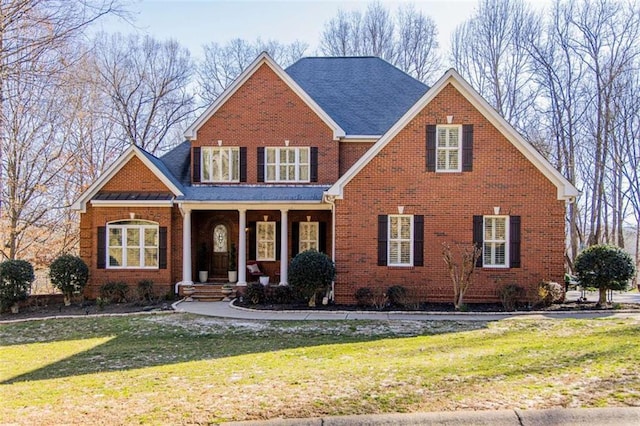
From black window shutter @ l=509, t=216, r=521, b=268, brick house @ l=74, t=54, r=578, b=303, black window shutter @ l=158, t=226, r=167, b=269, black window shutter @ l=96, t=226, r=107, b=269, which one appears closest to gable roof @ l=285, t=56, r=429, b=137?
brick house @ l=74, t=54, r=578, b=303

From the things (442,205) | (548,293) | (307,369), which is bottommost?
(307,369)

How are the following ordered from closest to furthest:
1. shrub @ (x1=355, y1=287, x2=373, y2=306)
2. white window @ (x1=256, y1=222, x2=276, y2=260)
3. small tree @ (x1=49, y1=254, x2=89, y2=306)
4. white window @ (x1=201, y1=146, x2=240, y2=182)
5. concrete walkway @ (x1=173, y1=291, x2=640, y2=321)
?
concrete walkway @ (x1=173, y1=291, x2=640, y2=321)
shrub @ (x1=355, y1=287, x2=373, y2=306)
small tree @ (x1=49, y1=254, x2=89, y2=306)
white window @ (x1=201, y1=146, x2=240, y2=182)
white window @ (x1=256, y1=222, x2=276, y2=260)

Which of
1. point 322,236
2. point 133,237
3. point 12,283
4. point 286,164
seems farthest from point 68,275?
point 322,236

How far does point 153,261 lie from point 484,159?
11191 mm

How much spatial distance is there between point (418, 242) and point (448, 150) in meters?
2.86

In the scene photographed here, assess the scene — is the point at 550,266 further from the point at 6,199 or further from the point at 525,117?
the point at 6,199

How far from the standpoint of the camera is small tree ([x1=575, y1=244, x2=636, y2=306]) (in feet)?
41.5

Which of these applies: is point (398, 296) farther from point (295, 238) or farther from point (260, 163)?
point (260, 163)

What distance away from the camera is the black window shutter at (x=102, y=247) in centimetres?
1594

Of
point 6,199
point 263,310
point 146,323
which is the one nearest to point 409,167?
point 263,310

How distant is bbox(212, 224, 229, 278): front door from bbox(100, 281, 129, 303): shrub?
3.36m

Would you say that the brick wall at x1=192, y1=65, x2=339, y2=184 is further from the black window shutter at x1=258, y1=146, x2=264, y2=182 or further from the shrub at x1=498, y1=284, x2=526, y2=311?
the shrub at x1=498, y1=284, x2=526, y2=311

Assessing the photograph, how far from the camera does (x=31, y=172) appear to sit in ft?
77.0

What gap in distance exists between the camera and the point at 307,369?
20.8ft
